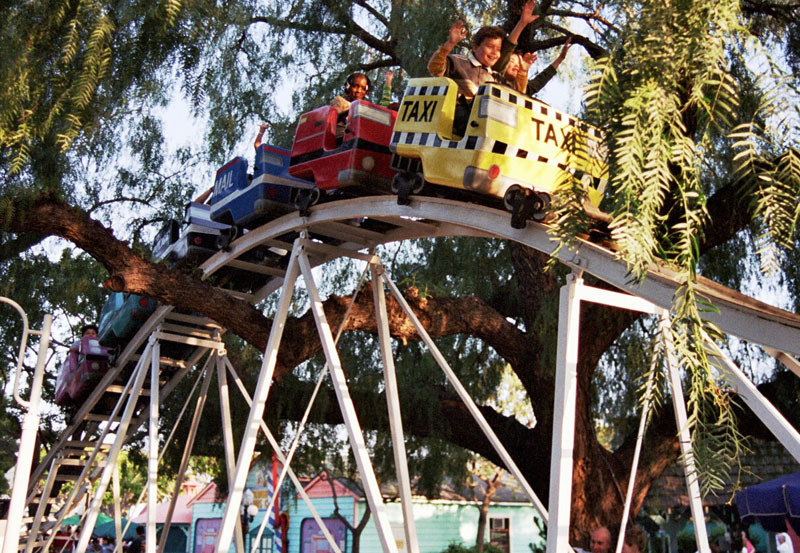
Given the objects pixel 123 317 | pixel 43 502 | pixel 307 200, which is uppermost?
pixel 307 200

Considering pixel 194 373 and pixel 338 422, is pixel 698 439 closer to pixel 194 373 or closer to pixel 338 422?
pixel 338 422

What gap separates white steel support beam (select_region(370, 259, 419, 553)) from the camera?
26.0ft

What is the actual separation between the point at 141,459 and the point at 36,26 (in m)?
9.82

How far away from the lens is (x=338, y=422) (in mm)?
11969

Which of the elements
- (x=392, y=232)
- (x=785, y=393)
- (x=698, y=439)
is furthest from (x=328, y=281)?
(x=698, y=439)

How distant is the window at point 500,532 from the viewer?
29562mm

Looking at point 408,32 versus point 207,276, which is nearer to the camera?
point 207,276

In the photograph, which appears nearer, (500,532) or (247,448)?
(247,448)

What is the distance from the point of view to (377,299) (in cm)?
825

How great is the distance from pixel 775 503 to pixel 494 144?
515 centimetres

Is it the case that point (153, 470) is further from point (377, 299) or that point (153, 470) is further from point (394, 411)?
point (377, 299)

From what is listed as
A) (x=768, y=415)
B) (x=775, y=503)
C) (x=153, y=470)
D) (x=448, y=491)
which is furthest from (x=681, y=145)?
(x=448, y=491)

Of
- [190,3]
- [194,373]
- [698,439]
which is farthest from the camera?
[194,373]

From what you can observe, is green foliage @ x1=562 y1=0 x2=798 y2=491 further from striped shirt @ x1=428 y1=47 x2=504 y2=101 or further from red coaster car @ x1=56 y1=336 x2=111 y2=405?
red coaster car @ x1=56 y1=336 x2=111 y2=405
